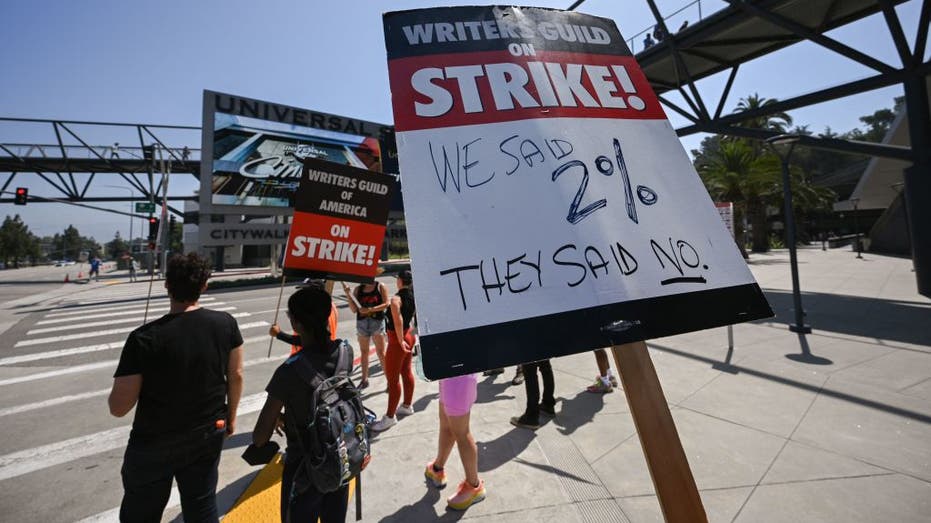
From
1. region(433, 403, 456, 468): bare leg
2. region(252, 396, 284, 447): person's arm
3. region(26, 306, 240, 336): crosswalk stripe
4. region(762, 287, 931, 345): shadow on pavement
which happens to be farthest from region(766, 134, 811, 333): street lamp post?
region(26, 306, 240, 336): crosswalk stripe

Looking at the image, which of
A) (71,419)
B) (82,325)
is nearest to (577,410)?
(71,419)

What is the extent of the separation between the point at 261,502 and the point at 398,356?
1627 millimetres

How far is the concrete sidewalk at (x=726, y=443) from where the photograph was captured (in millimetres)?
2555

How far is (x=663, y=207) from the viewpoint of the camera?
136 centimetres

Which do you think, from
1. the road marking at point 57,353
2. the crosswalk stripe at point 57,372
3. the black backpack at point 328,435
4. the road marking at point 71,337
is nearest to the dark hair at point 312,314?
the black backpack at point 328,435

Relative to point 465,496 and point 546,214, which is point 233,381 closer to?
point 465,496

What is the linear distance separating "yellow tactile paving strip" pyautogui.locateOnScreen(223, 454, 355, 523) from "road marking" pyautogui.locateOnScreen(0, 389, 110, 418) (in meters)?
4.16

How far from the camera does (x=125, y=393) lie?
1821 millimetres

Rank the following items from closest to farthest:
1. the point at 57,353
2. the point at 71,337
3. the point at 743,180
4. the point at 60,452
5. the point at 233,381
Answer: the point at 233,381, the point at 60,452, the point at 57,353, the point at 71,337, the point at 743,180

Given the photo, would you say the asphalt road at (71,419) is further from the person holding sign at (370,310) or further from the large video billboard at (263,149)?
the large video billboard at (263,149)

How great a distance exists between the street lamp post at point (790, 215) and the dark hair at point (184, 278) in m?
8.61

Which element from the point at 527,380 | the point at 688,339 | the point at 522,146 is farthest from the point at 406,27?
the point at 688,339

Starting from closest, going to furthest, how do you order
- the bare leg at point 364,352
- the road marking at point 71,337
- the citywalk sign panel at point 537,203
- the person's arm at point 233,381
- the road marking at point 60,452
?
the citywalk sign panel at point 537,203 → the person's arm at point 233,381 → the road marking at point 60,452 → the bare leg at point 364,352 → the road marking at point 71,337

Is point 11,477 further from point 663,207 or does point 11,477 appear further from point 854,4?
point 854,4
